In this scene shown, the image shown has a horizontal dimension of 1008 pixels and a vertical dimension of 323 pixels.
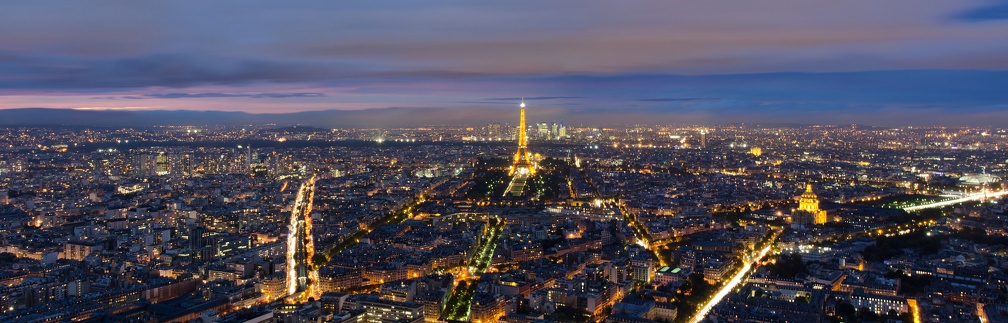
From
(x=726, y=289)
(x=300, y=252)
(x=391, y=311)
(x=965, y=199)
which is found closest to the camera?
(x=391, y=311)

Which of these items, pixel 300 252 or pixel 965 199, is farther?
pixel 965 199

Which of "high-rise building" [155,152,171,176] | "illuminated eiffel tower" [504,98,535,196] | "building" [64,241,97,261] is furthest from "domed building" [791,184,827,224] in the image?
"high-rise building" [155,152,171,176]

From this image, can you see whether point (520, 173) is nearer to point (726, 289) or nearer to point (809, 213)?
point (809, 213)

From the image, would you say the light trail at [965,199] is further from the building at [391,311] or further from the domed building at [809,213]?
the building at [391,311]

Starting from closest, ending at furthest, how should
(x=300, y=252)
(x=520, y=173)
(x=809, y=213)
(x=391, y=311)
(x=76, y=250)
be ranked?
(x=391, y=311) → (x=76, y=250) → (x=300, y=252) → (x=809, y=213) → (x=520, y=173)

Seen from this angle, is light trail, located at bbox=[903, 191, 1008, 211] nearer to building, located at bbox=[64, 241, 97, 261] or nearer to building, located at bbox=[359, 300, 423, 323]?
building, located at bbox=[359, 300, 423, 323]

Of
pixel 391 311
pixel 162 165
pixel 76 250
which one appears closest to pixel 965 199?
pixel 391 311

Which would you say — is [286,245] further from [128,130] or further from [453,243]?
[128,130]

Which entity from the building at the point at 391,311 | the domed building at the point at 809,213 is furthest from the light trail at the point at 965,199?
the building at the point at 391,311
